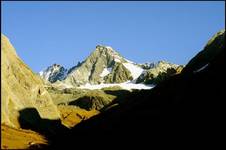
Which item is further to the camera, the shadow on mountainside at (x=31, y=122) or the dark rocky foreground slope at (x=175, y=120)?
the shadow on mountainside at (x=31, y=122)

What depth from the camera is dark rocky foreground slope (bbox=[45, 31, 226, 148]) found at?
121m

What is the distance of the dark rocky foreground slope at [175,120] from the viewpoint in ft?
397

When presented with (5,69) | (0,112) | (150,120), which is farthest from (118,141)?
(5,69)

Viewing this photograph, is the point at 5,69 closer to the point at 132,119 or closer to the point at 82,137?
the point at 82,137

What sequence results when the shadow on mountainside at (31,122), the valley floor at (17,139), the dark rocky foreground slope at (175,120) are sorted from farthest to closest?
the shadow on mountainside at (31,122) → the valley floor at (17,139) → the dark rocky foreground slope at (175,120)

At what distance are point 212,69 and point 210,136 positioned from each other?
182 feet

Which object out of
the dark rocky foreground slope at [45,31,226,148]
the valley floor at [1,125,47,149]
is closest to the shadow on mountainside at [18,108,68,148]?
the valley floor at [1,125,47,149]

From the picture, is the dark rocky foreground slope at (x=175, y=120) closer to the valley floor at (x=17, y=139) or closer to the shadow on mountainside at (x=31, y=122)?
the valley floor at (x=17, y=139)

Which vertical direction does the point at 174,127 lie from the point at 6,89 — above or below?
below

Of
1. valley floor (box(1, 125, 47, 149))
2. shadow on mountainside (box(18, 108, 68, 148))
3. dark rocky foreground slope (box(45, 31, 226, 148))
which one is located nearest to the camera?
dark rocky foreground slope (box(45, 31, 226, 148))

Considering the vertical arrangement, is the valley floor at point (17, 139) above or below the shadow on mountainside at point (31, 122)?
below

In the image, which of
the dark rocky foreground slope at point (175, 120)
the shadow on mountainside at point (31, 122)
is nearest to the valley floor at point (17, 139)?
the dark rocky foreground slope at point (175, 120)

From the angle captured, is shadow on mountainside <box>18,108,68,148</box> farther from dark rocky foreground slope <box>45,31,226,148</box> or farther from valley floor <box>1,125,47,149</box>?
dark rocky foreground slope <box>45,31,226,148</box>

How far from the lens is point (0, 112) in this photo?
154 m
